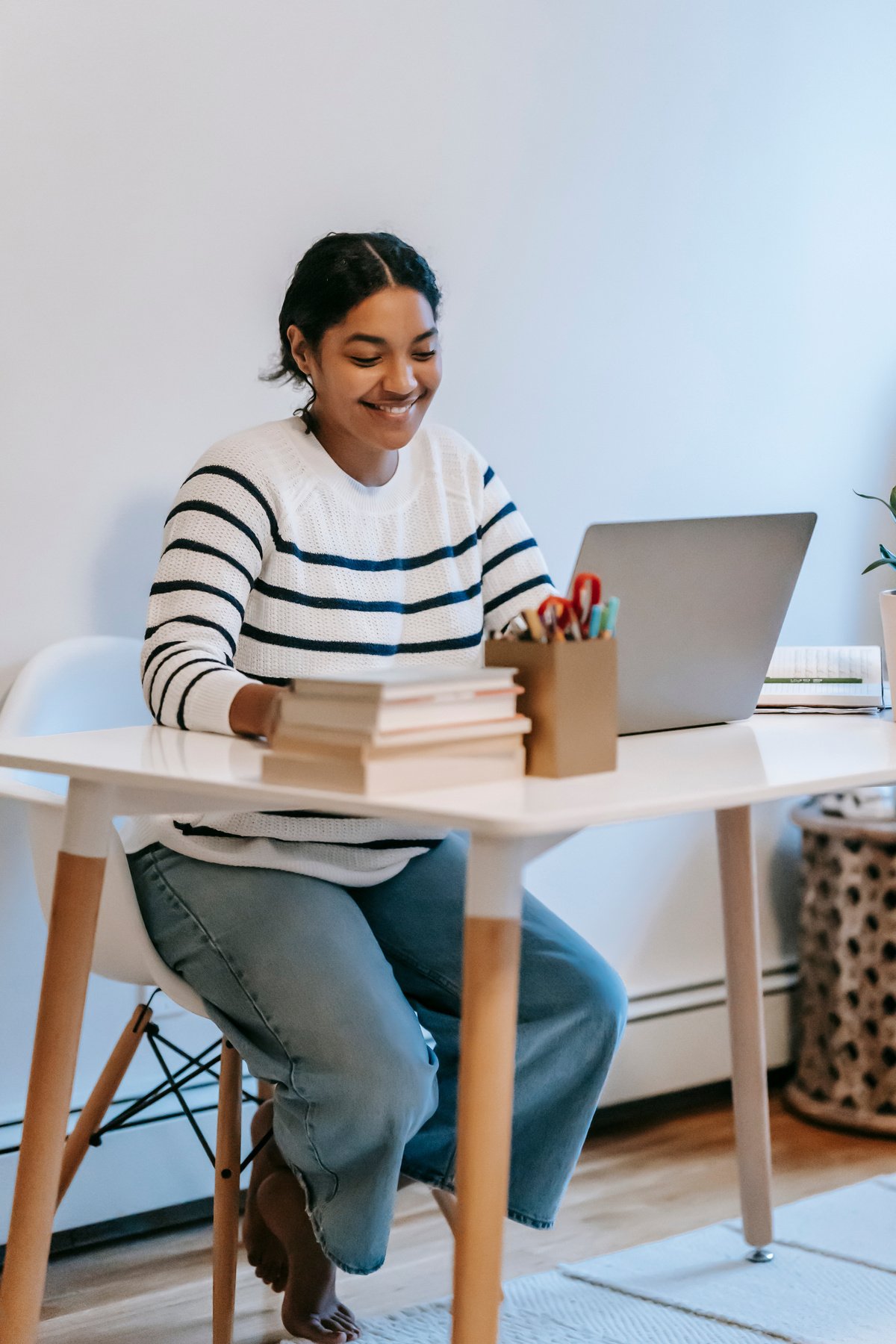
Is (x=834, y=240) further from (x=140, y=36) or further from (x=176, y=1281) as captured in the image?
(x=176, y=1281)

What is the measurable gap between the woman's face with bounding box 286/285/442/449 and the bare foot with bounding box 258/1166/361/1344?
0.77 m

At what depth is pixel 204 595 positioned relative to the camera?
1.41m

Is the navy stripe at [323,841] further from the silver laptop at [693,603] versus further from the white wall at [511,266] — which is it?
the white wall at [511,266]

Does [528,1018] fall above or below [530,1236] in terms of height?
above

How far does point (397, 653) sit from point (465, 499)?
213mm

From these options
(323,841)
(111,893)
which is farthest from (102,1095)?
(323,841)

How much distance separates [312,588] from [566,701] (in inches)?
18.2

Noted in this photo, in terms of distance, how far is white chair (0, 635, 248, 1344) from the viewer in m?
1.43

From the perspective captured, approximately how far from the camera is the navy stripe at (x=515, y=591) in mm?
1670

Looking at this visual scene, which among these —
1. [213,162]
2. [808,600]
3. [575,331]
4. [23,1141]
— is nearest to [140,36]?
[213,162]

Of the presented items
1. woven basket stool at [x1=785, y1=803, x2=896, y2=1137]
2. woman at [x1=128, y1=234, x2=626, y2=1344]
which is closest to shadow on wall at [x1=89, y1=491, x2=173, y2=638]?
woman at [x1=128, y1=234, x2=626, y2=1344]

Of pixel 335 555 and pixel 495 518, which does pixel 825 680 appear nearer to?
pixel 495 518

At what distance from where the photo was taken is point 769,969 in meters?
2.63

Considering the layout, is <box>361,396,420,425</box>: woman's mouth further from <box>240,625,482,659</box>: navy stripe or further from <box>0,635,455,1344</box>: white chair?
<box>0,635,455,1344</box>: white chair
